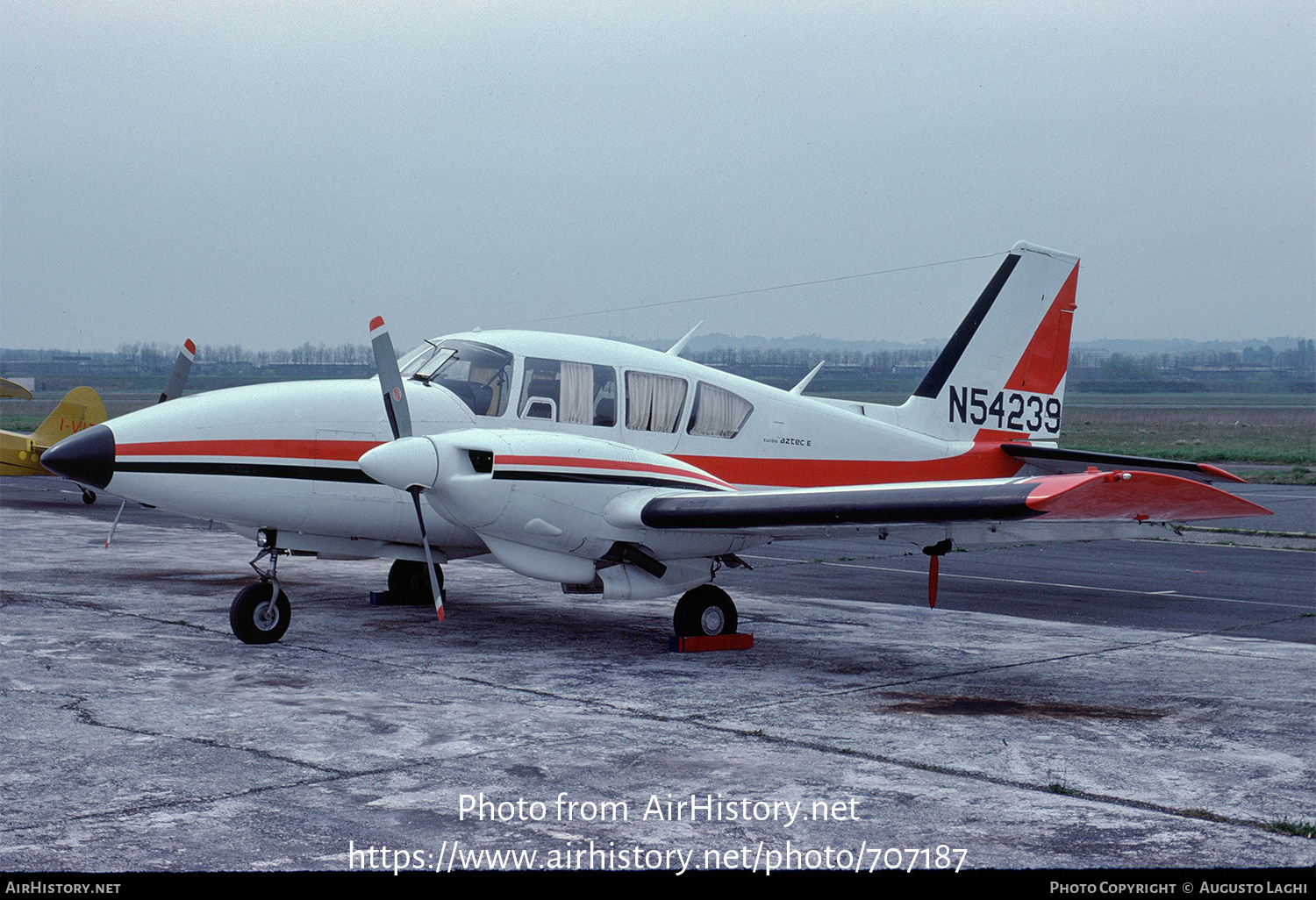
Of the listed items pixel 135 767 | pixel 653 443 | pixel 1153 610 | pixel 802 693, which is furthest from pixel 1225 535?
pixel 135 767

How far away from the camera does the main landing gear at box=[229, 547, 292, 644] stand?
10539 millimetres

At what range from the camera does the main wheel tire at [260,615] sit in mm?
10539

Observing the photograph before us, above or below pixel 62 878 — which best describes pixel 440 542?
above

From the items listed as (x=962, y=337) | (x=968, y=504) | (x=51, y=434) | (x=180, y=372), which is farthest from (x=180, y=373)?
(x=51, y=434)

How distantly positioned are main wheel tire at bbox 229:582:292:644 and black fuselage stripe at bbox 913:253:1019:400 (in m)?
7.71

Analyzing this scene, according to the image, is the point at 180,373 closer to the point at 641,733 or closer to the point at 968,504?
the point at 641,733

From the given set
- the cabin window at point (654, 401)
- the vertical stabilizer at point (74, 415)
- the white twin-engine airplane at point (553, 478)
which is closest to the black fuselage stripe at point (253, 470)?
the white twin-engine airplane at point (553, 478)

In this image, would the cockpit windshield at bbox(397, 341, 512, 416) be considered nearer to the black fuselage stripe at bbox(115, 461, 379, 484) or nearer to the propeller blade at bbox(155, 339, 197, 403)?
the black fuselage stripe at bbox(115, 461, 379, 484)

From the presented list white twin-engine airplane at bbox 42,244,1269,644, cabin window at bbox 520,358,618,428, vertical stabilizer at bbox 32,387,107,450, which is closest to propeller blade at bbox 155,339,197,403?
white twin-engine airplane at bbox 42,244,1269,644

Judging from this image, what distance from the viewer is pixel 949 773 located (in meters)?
6.93

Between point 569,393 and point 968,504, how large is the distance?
407cm

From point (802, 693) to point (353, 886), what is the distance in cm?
475

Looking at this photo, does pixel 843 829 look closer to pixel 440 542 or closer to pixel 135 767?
pixel 135 767

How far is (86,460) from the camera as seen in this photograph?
9867 mm
